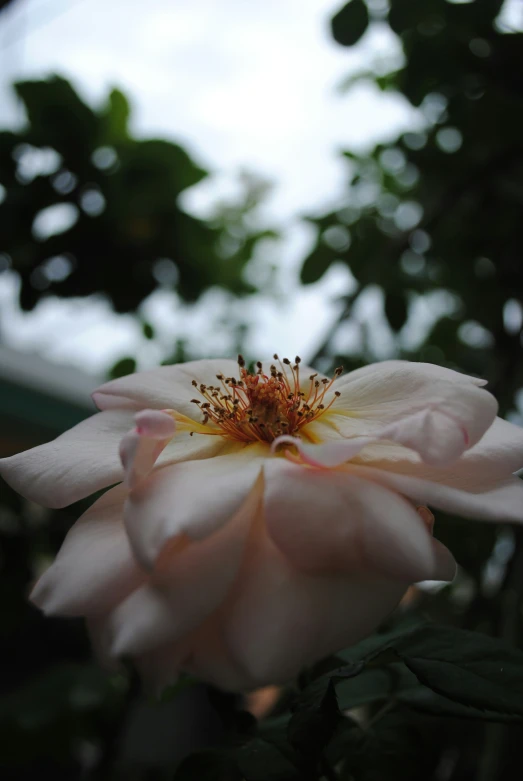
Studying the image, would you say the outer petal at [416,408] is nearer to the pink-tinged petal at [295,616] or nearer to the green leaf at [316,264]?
the pink-tinged petal at [295,616]

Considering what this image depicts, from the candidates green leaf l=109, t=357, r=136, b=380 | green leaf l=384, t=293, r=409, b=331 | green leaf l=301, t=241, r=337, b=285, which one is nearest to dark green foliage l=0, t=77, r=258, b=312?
green leaf l=109, t=357, r=136, b=380

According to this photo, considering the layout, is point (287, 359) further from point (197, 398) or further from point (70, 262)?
point (70, 262)

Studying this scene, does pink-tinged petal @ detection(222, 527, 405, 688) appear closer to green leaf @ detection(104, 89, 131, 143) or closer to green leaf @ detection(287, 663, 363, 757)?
green leaf @ detection(287, 663, 363, 757)

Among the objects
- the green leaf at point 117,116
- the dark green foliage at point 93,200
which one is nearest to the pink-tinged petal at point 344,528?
the dark green foliage at point 93,200

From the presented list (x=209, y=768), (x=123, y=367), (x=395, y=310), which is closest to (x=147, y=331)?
(x=123, y=367)

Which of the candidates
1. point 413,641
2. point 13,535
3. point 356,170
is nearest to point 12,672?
point 13,535

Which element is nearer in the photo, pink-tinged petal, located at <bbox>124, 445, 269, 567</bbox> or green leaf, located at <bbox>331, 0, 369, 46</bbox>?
pink-tinged petal, located at <bbox>124, 445, 269, 567</bbox>

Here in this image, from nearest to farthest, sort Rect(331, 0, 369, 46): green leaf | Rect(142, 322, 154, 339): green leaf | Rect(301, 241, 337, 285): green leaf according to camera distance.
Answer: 1. Rect(331, 0, 369, 46): green leaf
2. Rect(301, 241, 337, 285): green leaf
3. Rect(142, 322, 154, 339): green leaf
